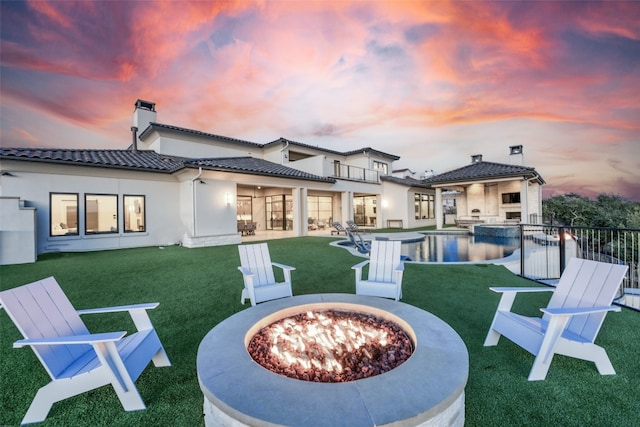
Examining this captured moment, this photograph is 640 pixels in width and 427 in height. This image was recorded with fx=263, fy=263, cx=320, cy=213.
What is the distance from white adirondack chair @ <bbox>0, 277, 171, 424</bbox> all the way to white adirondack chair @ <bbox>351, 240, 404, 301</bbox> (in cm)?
293

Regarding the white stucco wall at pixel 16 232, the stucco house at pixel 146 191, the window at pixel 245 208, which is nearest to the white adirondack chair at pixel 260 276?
the stucco house at pixel 146 191

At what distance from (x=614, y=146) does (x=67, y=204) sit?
3558 centimetres

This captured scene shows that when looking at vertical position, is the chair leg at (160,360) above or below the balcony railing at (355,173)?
below

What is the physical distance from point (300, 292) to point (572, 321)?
3927 mm

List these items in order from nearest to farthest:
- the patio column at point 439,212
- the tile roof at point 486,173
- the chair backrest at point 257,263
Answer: the chair backrest at point 257,263
the tile roof at point 486,173
the patio column at point 439,212

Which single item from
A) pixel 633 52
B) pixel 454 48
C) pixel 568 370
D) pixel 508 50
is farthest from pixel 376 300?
pixel 633 52

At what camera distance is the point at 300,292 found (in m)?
5.21

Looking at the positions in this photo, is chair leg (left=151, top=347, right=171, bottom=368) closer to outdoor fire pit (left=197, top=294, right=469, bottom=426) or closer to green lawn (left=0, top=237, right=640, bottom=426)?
green lawn (left=0, top=237, right=640, bottom=426)

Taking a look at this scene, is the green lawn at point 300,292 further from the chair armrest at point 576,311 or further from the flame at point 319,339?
the flame at point 319,339

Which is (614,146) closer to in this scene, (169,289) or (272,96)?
(272,96)

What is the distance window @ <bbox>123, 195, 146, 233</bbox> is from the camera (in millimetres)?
10953

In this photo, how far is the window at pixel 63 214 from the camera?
30.8 ft

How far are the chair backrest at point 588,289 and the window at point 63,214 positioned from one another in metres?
13.7

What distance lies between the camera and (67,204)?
973 cm
